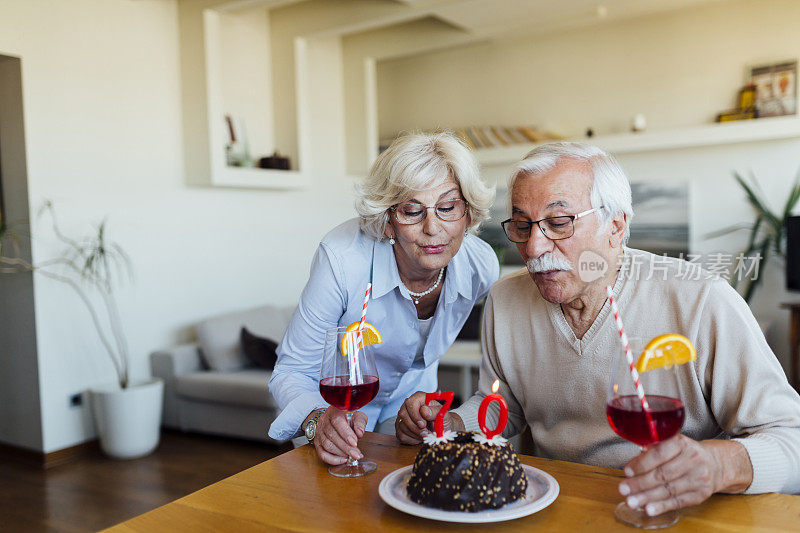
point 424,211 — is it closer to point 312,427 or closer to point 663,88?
point 312,427

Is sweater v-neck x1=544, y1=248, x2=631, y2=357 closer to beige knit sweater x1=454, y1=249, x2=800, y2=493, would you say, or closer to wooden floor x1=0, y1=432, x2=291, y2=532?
beige knit sweater x1=454, y1=249, x2=800, y2=493

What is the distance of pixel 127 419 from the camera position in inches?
153

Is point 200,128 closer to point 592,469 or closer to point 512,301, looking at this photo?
point 512,301

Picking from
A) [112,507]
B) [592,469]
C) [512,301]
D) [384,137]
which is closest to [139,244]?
[112,507]

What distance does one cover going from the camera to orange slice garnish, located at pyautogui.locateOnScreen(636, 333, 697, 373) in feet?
3.12

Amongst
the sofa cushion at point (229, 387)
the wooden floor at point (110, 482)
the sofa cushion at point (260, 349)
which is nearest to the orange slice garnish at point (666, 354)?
the wooden floor at point (110, 482)

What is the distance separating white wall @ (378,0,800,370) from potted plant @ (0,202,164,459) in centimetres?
320

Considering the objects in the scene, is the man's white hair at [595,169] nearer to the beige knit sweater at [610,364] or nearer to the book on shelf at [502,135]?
the beige knit sweater at [610,364]

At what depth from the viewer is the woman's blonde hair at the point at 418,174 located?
1700mm

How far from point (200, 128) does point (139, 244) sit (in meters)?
0.91

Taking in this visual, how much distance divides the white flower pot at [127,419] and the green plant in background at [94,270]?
200 mm

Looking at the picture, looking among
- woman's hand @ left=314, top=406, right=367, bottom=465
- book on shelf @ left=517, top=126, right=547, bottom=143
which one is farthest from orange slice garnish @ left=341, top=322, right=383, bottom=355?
book on shelf @ left=517, top=126, right=547, bottom=143

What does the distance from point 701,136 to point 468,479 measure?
14.5 feet

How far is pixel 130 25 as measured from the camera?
14.5ft
